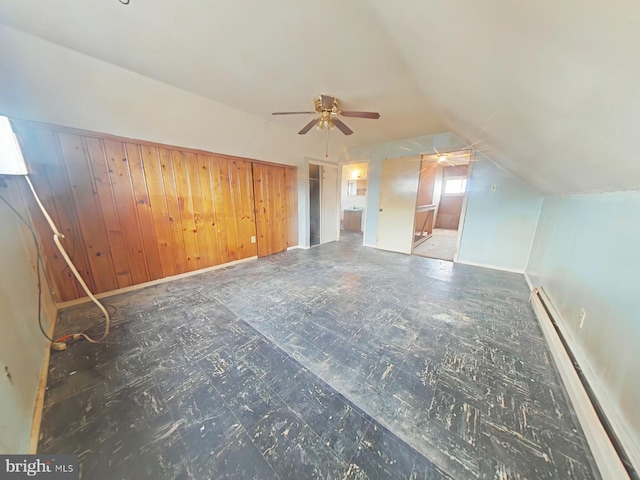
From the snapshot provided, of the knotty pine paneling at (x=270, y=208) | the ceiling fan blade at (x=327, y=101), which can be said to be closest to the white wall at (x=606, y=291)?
the ceiling fan blade at (x=327, y=101)

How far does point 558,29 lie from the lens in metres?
0.64

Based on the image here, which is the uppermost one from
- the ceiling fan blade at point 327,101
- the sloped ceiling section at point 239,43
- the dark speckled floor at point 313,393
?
the sloped ceiling section at point 239,43

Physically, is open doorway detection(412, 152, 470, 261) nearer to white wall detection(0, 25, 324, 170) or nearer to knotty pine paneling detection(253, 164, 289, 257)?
knotty pine paneling detection(253, 164, 289, 257)

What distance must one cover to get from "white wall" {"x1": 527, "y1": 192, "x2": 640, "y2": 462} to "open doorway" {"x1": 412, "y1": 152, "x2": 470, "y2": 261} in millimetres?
2113

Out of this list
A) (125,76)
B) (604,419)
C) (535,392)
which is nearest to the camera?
(604,419)

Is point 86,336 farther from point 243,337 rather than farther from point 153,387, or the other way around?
point 243,337

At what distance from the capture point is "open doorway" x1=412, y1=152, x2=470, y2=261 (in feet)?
14.8

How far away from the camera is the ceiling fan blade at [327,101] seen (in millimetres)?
2385

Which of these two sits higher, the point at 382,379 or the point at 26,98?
the point at 26,98

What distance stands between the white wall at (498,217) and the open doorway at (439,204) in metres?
0.44

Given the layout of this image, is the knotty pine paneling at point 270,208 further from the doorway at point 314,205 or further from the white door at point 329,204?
the white door at point 329,204

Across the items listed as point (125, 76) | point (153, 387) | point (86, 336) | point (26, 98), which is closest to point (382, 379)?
point (153, 387)

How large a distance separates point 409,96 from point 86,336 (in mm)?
4025

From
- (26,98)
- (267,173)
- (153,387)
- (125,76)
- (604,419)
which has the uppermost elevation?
(125,76)
